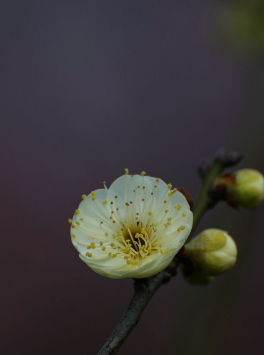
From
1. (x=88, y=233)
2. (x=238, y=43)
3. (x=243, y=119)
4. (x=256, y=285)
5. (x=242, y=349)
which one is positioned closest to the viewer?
(x=88, y=233)

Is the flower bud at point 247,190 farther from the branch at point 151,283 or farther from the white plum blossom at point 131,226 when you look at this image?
the white plum blossom at point 131,226

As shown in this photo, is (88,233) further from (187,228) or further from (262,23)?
(262,23)

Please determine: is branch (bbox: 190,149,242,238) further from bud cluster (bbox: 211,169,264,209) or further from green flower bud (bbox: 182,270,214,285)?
Result: green flower bud (bbox: 182,270,214,285)

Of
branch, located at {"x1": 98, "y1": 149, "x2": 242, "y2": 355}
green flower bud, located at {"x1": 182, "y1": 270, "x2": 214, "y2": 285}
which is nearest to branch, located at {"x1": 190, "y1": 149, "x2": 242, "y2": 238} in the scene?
branch, located at {"x1": 98, "y1": 149, "x2": 242, "y2": 355}

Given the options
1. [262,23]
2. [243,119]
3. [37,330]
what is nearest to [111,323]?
[37,330]

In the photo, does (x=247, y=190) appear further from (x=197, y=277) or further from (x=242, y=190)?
(x=197, y=277)

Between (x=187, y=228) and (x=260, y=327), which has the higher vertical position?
(x=187, y=228)
